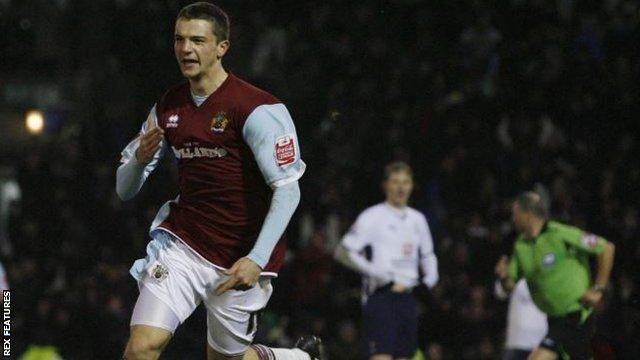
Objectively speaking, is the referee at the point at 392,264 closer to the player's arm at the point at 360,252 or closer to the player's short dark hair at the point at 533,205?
the player's arm at the point at 360,252

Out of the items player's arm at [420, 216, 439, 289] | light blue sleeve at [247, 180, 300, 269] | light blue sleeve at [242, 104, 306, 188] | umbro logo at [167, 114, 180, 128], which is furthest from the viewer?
player's arm at [420, 216, 439, 289]

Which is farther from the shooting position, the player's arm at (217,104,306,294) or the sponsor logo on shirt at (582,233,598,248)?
the sponsor logo on shirt at (582,233,598,248)

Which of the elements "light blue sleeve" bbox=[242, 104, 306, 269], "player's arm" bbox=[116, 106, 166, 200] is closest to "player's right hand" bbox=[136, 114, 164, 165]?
"player's arm" bbox=[116, 106, 166, 200]

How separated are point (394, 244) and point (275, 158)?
493 cm

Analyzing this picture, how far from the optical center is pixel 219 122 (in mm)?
6520

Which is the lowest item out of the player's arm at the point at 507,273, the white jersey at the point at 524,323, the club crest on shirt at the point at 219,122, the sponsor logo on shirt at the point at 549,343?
the white jersey at the point at 524,323

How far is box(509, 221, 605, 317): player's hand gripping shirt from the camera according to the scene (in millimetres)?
9953

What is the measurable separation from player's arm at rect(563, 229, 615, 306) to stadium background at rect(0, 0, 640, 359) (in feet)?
6.95

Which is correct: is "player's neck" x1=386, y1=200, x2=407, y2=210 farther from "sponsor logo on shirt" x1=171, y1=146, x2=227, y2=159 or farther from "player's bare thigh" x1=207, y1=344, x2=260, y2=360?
"sponsor logo on shirt" x1=171, y1=146, x2=227, y2=159

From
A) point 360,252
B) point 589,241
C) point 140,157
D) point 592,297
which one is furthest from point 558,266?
point 140,157

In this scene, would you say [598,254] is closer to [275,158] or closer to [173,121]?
[275,158]

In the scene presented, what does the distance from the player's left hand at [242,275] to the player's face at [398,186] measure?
16.6 ft

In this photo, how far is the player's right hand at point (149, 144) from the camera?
6445 mm

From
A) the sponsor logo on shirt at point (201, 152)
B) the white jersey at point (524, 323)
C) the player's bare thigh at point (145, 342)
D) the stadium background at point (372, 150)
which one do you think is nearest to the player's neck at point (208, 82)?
the sponsor logo on shirt at point (201, 152)
